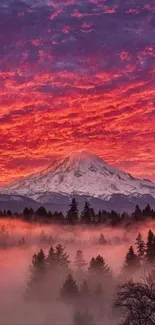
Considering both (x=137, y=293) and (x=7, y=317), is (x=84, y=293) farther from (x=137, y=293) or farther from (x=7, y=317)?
(x=137, y=293)

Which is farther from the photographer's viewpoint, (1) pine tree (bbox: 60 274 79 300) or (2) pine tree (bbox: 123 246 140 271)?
(2) pine tree (bbox: 123 246 140 271)

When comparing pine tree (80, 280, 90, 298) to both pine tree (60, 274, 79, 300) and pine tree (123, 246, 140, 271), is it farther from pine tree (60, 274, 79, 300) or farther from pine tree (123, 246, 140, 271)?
pine tree (123, 246, 140, 271)

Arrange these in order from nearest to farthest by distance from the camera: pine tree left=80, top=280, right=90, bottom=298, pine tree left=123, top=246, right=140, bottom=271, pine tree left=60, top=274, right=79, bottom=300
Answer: pine tree left=60, top=274, right=79, bottom=300 → pine tree left=80, top=280, right=90, bottom=298 → pine tree left=123, top=246, right=140, bottom=271

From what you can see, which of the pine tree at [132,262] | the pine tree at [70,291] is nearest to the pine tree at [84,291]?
the pine tree at [70,291]

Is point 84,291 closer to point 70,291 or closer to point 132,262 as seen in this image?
point 70,291

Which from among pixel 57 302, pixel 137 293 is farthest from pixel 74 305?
pixel 137 293

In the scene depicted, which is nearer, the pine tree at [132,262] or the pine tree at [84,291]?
the pine tree at [84,291]

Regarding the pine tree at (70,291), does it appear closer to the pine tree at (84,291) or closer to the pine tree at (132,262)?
the pine tree at (84,291)

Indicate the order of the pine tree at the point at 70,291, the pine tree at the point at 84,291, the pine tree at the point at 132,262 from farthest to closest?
the pine tree at the point at 132,262 < the pine tree at the point at 84,291 < the pine tree at the point at 70,291

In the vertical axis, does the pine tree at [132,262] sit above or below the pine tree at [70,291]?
above

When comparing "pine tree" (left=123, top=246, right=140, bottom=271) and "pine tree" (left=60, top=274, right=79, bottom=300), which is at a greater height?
"pine tree" (left=123, top=246, right=140, bottom=271)

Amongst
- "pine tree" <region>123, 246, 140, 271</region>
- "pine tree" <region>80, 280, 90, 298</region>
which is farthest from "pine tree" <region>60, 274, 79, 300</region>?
"pine tree" <region>123, 246, 140, 271</region>

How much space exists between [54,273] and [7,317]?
80.1 ft

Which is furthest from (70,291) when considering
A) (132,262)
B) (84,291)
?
(132,262)
